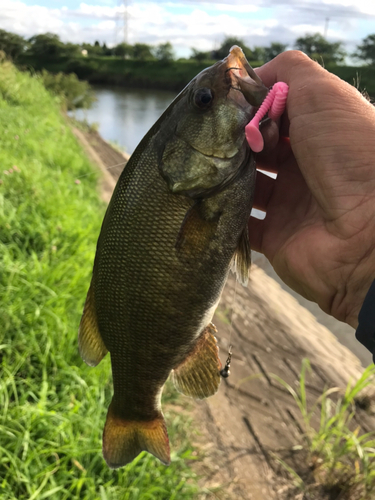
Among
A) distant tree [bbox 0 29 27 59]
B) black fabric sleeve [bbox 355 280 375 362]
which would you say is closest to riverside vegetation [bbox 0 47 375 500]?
black fabric sleeve [bbox 355 280 375 362]

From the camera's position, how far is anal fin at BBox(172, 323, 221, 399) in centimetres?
168

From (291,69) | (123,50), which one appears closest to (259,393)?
(291,69)

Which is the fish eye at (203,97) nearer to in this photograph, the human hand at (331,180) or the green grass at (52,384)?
the human hand at (331,180)

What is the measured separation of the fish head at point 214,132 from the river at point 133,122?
5.88m

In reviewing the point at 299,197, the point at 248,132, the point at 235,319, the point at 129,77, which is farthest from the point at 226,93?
the point at 129,77

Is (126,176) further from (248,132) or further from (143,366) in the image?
(143,366)

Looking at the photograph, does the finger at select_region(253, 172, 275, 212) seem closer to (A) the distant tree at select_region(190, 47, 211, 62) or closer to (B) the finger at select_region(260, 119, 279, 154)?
(B) the finger at select_region(260, 119, 279, 154)

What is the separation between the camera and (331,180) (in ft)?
5.35

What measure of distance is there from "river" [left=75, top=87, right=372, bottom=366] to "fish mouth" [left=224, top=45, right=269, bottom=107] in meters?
5.92

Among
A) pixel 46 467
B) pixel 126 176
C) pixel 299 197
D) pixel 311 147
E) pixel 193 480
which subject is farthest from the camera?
pixel 193 480

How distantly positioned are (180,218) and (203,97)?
1.49ft

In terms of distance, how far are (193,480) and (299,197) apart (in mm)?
2112

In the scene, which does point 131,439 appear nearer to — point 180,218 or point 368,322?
point 180,218

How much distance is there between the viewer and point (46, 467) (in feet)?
7.34
